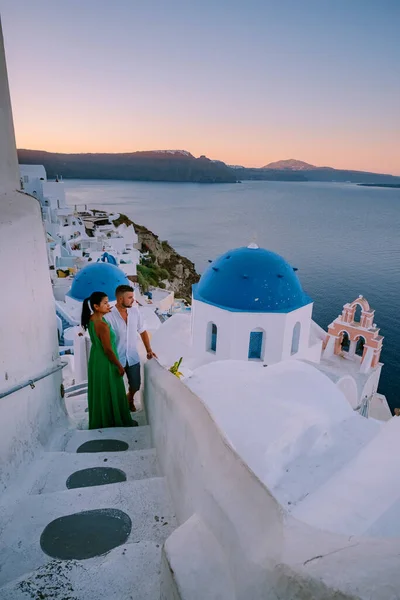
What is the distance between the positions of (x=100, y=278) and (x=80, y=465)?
822 cm

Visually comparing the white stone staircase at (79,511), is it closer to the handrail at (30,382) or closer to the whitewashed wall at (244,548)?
the whitewashed wall at (244,548)

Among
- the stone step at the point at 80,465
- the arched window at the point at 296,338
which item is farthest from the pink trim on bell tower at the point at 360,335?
the stone step at the point at 80,465

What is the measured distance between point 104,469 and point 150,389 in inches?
34.1

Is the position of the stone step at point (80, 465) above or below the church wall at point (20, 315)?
below

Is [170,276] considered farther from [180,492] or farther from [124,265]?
[180,492]

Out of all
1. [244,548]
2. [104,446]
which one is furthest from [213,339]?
[244,548]

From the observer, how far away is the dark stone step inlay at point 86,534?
202 cm

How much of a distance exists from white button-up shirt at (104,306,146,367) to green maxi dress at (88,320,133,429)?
18 cm

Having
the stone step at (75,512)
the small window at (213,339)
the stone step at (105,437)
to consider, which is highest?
the stone step at (75,512)

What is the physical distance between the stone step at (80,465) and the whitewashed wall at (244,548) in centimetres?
62

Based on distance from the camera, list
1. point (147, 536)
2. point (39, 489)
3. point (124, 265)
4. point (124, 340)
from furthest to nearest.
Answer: point (124, 265) → point (124, 340) → point (39, 489) → point (147, 536)

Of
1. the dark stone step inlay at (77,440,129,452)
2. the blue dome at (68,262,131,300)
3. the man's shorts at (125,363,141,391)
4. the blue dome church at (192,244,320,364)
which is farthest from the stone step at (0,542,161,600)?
the blue dome at (68,262,131,300)

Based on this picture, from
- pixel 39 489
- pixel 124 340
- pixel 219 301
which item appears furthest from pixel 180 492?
pixel 219 301

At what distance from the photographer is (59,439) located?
11.1ft
